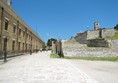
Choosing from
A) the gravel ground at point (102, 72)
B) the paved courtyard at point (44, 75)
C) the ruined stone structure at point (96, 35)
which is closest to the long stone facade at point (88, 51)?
the ruined stone structure at point (96, 35)

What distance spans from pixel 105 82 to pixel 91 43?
3933 centimetres

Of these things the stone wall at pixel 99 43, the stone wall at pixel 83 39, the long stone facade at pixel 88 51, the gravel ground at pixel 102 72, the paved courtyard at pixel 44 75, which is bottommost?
the gravel ground at pixel 102 72

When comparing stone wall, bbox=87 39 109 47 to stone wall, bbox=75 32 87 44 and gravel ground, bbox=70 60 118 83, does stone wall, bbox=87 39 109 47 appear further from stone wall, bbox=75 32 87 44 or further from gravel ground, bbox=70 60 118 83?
gravel ground, bbox=70 60 118 83

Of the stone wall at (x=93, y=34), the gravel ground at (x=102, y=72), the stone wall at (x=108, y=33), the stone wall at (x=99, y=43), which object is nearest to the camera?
the gravel ground at (x=102, y=72)

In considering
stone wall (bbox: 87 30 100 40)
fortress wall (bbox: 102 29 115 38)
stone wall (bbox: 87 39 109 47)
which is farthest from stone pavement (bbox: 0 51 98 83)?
stone wall (bbox: 87 30 100 40)

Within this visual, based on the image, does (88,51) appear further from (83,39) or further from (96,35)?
(83,39)

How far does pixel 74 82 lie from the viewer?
8758mm

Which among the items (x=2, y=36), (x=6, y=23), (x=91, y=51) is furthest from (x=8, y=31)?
(x=91, y=51)

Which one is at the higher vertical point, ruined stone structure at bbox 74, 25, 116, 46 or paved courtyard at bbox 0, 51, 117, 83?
ruined stone structure at bbox 74, 25, 116, 46

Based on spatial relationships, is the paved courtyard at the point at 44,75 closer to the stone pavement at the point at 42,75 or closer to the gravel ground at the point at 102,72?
the stone pavement at the point at 42,75

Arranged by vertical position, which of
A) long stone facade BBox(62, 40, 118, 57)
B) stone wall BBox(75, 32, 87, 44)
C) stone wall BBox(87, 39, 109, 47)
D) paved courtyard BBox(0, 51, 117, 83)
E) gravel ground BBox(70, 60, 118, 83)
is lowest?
gravel ground BBox(70, 60, 118, 83)

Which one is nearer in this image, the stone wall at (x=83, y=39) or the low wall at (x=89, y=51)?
the low wall at (x=89, y=51)

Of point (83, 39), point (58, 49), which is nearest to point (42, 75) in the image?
point (58, 49)

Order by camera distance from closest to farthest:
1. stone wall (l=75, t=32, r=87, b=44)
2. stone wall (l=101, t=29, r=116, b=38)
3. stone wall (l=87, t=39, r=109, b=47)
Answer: stone wall (l=87, t=39, r=109, b=47) < stone wall (l=101, t=29, r=116, b=38) < stone wall (l=75, t=32, r=87, b=44)
